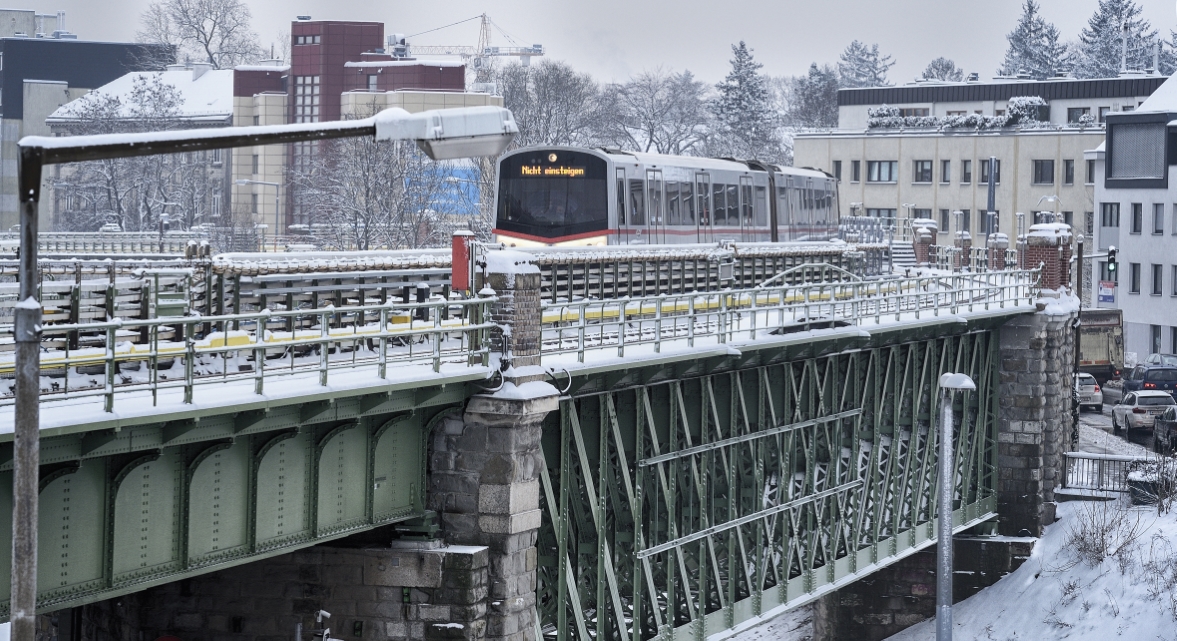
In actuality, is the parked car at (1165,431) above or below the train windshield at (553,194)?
below

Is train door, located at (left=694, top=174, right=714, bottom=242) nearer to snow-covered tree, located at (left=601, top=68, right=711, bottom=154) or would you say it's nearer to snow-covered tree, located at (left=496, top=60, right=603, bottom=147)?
snow-covered tree, located at (left=496, top=60, right=603, bottom=147)

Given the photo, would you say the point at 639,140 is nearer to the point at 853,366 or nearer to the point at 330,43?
the point at 330,43

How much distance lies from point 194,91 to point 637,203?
A: 6709 cm

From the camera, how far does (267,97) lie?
3558 inches

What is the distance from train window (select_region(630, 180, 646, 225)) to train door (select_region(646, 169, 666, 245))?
198mm

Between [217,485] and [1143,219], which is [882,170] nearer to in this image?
[1143,219]

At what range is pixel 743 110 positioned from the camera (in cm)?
12344

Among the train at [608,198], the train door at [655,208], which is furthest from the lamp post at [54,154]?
the train door at [655,208]

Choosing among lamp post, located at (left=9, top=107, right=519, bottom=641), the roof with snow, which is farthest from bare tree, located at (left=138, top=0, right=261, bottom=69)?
lamp post, located at (left=9, top=107, right=519, bottom=641)

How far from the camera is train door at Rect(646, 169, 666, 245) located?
37.0 meters

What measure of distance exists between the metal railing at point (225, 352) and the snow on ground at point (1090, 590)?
1856 cm

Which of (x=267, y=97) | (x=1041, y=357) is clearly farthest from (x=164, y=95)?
(x=1041, y=357)

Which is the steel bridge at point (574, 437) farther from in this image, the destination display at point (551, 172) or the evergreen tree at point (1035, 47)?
the evergreen tree at point (1035, 47)

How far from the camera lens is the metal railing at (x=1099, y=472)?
42.0 meters
